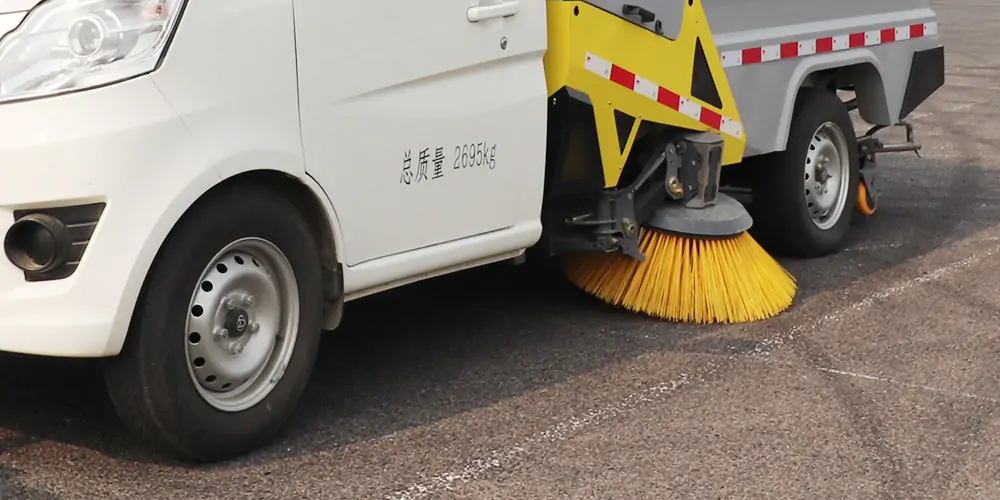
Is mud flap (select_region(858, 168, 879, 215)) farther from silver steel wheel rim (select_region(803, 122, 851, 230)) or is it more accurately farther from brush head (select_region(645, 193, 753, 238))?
brush head (select_region(645, 193, 753, 238))

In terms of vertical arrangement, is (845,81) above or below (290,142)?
below

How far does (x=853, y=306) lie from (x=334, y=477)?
292 cm

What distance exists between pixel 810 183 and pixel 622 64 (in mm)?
1921

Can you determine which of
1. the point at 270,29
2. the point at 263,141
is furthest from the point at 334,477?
the point at 270,29

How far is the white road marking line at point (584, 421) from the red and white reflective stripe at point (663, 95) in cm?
94

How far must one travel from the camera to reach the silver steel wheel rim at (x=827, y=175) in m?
6.79

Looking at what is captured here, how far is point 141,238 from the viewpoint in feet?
11.8

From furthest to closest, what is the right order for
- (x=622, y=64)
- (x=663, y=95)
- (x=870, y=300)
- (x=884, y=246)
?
(x=884, y=246) → (x=870, y=300) → (x=663, y=95) → (x=622, y=64)

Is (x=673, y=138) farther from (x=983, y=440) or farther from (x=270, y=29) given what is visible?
(x=270, y=29)

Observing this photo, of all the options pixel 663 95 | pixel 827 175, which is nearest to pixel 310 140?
pixel 663 95

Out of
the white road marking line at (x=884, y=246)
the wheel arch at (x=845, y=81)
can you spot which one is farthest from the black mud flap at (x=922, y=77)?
the white road marking line at (x=884, y=246)

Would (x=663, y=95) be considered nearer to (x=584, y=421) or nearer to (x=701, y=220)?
(x=701, y=220)

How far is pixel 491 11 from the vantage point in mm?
4594

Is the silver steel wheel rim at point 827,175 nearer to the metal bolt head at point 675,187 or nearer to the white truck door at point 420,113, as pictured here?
the metal bolt head at point 675,187
